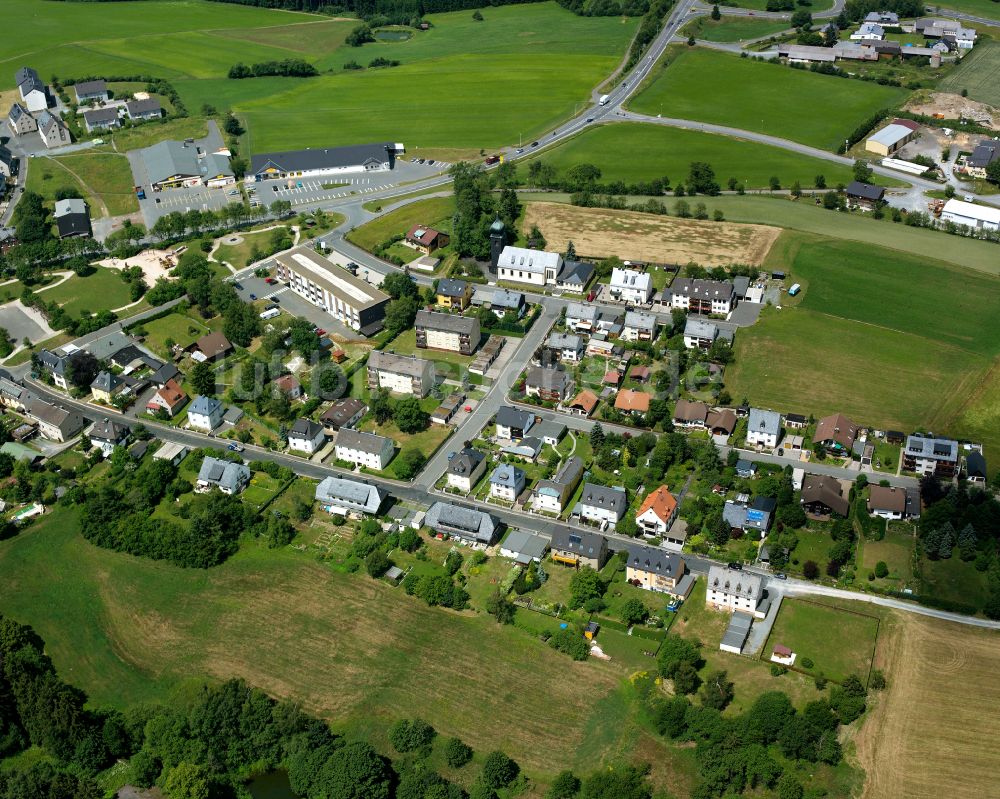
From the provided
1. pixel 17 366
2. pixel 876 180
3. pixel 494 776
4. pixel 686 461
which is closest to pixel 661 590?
pixel 686 461

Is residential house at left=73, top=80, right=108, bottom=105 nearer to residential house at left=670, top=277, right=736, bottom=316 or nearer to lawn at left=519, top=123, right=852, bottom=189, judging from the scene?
lawn at left=519, top=123, right=852, bottom=189

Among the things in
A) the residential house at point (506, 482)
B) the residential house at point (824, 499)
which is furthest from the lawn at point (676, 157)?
the residential house at point (506, 482)

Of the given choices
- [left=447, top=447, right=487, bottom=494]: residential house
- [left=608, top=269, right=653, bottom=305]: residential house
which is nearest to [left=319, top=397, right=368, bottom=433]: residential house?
[left=447, top=447, right=487, bottom=494]: residential house

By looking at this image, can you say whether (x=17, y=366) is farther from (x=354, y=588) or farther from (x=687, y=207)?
(x=687, y=207)

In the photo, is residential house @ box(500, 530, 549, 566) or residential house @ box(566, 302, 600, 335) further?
residential house @ box(566, 302, 600, 335)

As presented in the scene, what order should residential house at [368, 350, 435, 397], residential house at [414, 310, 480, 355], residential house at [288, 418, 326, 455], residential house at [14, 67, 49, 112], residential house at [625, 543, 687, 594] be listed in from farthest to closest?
residential house at [14, 67, 49, 112] → residential house at [414, 310, 480, 355] → residential house at [368, 350, 435, 397] → residential house at [288, 418, 326, 455] → residential house at [625, 543, 687, 594]

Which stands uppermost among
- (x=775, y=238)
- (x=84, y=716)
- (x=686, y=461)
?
(x=775, y=238)
